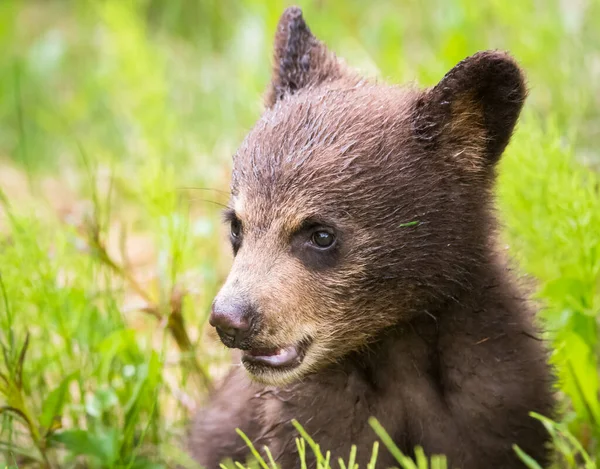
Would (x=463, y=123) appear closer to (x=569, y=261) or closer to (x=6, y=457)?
(x=569, y=261)

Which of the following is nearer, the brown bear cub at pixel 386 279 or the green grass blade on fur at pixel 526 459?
the green grass blade on fur at pixel 526 459

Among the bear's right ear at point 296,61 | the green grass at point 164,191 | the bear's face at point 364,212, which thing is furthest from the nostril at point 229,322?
the bear's right ear at point 296,61

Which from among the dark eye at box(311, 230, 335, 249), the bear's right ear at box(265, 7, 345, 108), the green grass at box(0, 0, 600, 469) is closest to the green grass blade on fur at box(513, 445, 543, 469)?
the green grass at box(0, 0, 600, 469)

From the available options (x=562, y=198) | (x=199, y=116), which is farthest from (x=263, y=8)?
(x=562, y=198)

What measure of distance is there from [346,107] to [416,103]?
244 millimetres

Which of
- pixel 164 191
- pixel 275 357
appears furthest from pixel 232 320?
pixel 164 191

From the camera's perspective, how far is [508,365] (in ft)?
10.8

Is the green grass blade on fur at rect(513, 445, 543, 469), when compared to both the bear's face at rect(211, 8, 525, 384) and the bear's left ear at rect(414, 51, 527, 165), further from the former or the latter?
the bear's left ear at rect(414, 51, 527, 165)

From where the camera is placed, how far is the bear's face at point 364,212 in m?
3.10

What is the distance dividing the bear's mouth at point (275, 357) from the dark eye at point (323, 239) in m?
0.33

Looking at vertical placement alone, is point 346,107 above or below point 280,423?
above

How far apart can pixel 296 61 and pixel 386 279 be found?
1100mm

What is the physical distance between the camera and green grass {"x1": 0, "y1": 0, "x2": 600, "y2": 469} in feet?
12.3

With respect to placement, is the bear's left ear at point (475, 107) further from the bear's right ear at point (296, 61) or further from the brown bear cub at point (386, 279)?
the bear's right ear at point (296, 61)
